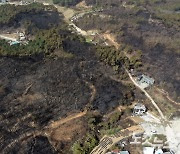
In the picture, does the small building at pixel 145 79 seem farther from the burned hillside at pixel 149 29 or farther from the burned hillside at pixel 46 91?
the burned hillside at pixel 46 91

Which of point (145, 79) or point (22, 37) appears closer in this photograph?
point (145, 79)

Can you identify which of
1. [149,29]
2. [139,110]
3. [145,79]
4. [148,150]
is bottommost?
[148,150]

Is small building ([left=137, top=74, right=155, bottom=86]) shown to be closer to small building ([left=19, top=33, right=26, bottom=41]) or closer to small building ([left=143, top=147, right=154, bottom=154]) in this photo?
small building ([left=143, top=147, right=154, bottom=154])

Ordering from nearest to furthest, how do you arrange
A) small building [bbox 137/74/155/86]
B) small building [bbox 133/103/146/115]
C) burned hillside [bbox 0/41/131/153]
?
burned hillside [bbox 0/41/131/153] < small building [bbox 133/103/146/115] < small building [bbox 137/74/155/86]

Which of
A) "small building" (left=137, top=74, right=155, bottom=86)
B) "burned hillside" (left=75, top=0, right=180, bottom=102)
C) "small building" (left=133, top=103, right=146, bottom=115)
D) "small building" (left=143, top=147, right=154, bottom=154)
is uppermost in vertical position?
"burned hillside" (left=75, top=0, right=180, bottom=102)

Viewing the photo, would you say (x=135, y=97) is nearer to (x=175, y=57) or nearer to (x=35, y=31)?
(x=175, y=57)

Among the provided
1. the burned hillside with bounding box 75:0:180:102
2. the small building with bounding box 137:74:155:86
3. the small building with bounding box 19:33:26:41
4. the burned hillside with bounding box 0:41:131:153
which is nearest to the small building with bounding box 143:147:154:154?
the burned hillside with bounding box 0:41:131:153

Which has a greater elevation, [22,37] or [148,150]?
[22,37]

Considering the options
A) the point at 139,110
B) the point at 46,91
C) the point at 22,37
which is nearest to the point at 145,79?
the point at 139,110

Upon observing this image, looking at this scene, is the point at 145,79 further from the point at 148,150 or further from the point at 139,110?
the point at 148,150

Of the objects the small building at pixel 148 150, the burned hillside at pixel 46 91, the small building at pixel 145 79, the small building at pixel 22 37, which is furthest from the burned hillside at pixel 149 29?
the small building at pixel 22 37

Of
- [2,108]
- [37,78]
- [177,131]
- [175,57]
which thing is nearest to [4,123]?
[2,108]
